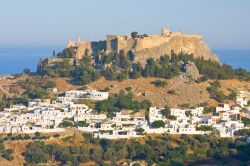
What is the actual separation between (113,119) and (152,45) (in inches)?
433

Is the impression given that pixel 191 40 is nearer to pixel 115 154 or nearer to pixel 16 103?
pixel 16 103

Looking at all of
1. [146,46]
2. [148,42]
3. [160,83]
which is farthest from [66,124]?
[148,42]

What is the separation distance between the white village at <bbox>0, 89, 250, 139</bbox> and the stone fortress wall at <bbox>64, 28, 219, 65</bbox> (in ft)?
20.3

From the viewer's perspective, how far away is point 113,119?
2345 inches

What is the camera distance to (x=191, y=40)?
70875mm

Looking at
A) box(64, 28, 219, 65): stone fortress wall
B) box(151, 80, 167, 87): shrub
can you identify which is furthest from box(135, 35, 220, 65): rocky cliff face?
box(151, 80, 167, 87): shrub

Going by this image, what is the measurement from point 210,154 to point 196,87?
1204 cm

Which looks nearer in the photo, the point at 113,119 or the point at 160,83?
the point at 113,119

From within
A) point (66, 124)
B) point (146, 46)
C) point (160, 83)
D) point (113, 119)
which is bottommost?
point (66, 124)

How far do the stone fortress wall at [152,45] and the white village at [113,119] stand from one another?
20.3 feet

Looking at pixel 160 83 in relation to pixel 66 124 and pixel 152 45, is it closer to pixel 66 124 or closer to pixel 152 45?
pixel 152 45

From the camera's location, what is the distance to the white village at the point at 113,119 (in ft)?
188

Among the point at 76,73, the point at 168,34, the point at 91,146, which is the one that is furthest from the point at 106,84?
the point at 91,146

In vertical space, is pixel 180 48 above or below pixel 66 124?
above
